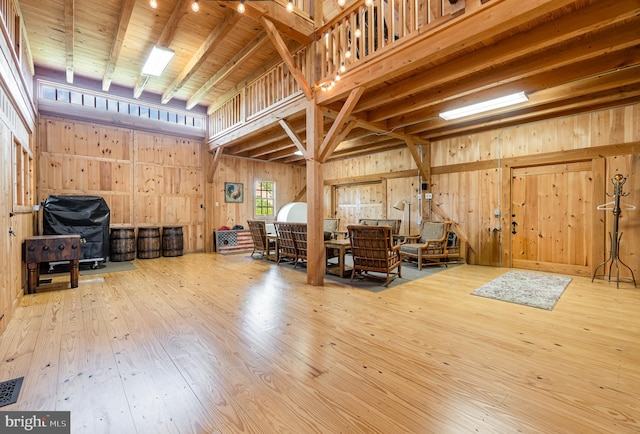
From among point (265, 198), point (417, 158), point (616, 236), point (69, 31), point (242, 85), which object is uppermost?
point (242, 85)

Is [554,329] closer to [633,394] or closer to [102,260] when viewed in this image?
[633,394]

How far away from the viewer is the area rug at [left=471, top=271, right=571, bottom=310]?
357 centimetres

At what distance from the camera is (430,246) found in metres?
5.81

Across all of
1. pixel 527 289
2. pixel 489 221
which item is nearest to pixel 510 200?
pixel 489 221

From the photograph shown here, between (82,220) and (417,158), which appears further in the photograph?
(417,158)

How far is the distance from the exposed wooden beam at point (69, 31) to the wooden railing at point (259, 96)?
2.90m

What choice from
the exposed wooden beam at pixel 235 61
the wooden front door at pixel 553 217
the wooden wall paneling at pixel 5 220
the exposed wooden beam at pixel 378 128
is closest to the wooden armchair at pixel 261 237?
the exposed wooden beam at pixel 378 128

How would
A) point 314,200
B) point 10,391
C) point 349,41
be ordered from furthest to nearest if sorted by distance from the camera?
point 349,41, point 314,200, point 10,391

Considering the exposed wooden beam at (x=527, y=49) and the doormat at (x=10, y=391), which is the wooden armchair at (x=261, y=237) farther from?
the doormat at (x=10, y=391)

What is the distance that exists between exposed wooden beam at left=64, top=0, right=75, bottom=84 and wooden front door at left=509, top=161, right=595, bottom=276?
7.85 metres

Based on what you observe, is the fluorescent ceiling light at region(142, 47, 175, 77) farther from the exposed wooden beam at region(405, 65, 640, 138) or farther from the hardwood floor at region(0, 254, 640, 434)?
the exposed wooden beam at region(405, 65, 640, 138)

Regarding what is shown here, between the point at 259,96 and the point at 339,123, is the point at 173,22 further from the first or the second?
the point at 339,123

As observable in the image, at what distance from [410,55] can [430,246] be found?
380 cm

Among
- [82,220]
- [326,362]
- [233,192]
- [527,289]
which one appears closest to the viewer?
[326,362]
